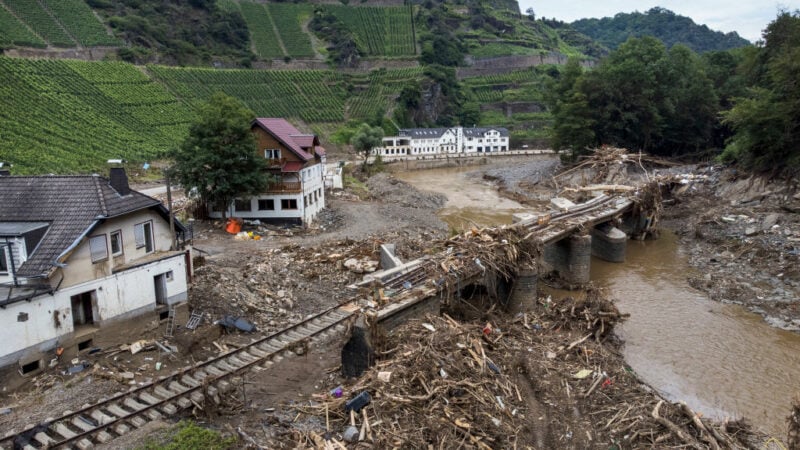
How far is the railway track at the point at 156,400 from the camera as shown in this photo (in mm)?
11203

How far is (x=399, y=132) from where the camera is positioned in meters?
94.4

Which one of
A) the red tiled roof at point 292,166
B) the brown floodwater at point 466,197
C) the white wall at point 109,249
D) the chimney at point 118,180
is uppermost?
the chimney at point 118,180

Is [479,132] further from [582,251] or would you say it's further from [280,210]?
[582,251]

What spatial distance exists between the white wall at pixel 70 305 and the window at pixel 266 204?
16.6 metres

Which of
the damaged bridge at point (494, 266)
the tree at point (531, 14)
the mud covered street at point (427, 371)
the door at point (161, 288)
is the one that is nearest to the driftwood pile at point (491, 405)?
the mud covered street at point (427, 371)

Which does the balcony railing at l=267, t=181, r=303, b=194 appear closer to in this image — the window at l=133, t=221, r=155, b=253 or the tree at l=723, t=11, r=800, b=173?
the window at l=133, t=221, r=155, b=253

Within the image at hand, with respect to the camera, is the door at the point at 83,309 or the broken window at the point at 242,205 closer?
the door at the point at 83,309

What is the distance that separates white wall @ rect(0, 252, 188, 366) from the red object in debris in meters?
13.6

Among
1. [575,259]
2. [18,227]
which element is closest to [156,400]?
[18,227]

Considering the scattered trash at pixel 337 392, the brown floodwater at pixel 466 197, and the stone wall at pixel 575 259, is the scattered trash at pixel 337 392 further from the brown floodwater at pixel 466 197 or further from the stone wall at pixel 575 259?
the brown floodwater at pixel 466 197

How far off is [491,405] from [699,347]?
11240mm

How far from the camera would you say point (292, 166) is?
1342 inches

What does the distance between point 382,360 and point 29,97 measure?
2541 inches

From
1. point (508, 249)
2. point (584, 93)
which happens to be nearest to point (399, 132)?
point (584, 93)
